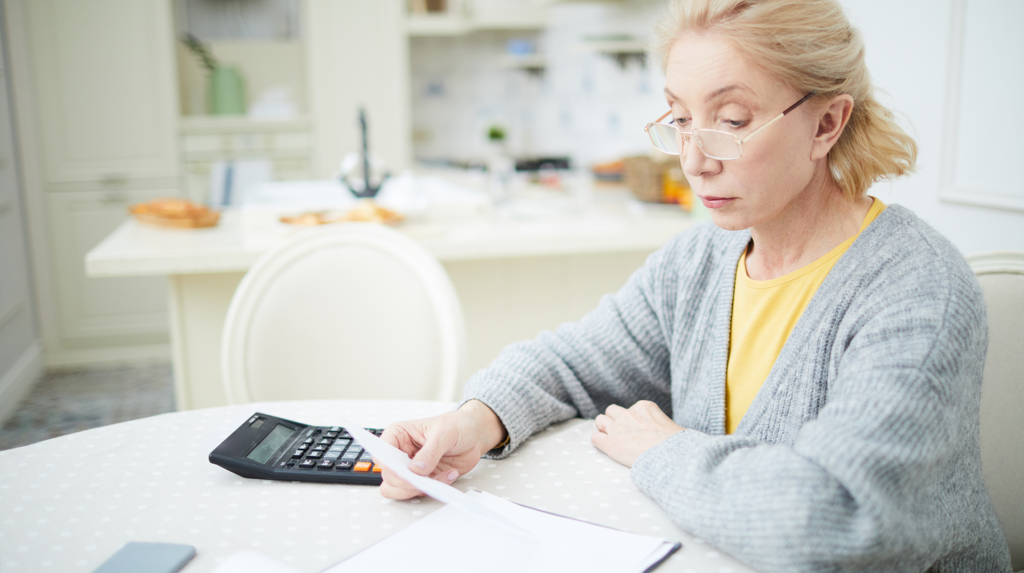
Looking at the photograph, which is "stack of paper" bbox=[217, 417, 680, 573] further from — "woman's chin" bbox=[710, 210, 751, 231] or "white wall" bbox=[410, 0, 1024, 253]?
"white wall" bbox=[410, 0, 1024, 253]

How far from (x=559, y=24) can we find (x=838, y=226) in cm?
432

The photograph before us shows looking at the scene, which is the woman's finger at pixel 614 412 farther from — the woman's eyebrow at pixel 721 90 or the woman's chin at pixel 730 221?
the woman's eyebrow at pixel 721 90

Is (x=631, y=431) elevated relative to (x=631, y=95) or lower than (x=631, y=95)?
lower

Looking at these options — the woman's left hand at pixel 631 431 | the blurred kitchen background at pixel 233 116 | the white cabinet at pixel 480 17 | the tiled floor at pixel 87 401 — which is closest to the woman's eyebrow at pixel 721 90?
the woman's left hand at pixel 631 431

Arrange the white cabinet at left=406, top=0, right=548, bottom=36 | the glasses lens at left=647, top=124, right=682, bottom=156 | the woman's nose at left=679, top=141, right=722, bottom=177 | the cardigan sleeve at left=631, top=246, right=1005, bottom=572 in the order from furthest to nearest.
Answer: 1. the white cabinet at left=406, top=0, right=548, bottom=36
2. the glasses lens at left=647, top=124, right=682, bottom=156
3. the woman's nose at left=679, top=141, right=722, bottom=177
4. the cardigan sleeve at left=631, top=246, right=1005, bottom=572

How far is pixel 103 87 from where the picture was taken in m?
4.11

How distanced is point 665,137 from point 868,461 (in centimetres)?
53

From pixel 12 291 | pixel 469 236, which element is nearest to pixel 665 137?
pixel 469 236

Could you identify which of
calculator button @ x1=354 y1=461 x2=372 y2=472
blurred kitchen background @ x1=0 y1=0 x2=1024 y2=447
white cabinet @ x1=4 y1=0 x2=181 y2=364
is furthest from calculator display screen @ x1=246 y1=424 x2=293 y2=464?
white cabinet @ x1=4 y1=0 x2=181 y2=364

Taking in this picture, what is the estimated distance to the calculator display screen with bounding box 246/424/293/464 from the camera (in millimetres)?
859

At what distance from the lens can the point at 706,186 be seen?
3.02 feet

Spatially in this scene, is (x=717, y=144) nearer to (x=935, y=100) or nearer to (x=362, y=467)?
(x=362, y=467)

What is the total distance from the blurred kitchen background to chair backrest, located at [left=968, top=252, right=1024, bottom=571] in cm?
137

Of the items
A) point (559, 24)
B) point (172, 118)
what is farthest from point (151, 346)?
point (559, 24)
